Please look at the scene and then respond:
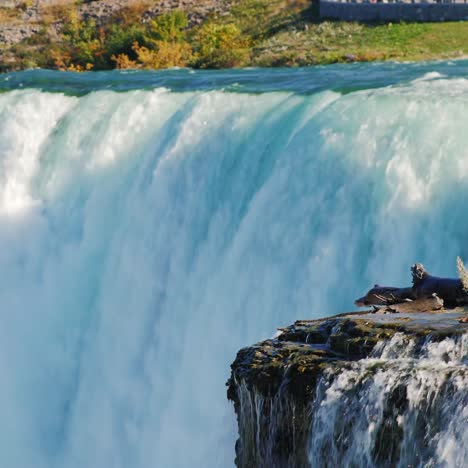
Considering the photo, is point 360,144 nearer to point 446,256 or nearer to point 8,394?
point 446,256

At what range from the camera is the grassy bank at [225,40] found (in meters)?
40.9

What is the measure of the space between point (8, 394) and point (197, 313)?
15.4 ft

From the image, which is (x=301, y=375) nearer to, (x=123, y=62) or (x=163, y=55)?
(x=163, y=55)

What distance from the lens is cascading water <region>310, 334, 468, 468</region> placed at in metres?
9.32

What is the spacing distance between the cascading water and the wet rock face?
1.3 inches

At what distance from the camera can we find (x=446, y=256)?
49.0ft

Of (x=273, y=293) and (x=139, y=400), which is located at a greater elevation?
(x=273, y=293)

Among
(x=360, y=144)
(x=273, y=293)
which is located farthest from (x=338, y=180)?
(x=273, y=293)

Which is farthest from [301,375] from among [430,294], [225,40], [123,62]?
[123,62]

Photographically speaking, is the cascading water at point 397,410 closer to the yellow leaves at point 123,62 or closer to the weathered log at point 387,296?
the weathered log at point 387,296

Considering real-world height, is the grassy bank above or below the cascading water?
below

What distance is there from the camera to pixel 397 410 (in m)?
9.66

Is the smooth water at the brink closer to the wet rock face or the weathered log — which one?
the weathered log

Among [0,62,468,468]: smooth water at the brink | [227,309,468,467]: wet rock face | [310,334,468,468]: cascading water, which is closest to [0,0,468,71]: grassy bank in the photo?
[0,62,468,468]: smooth water at the brink
